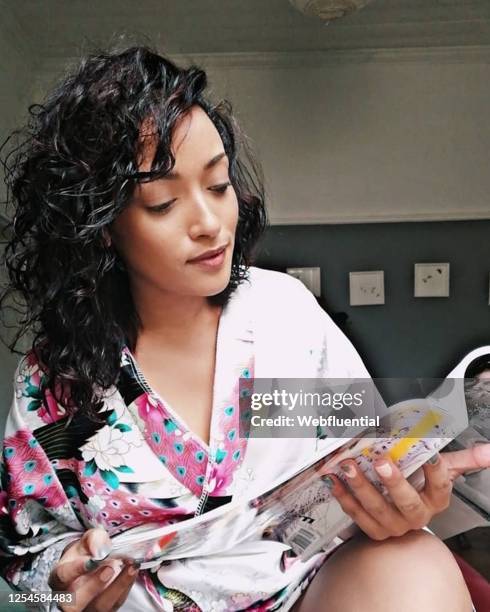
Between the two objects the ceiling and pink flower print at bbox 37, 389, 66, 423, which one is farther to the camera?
the ceiling

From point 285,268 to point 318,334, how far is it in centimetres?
50

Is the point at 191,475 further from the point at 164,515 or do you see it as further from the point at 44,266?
the point at 44,266

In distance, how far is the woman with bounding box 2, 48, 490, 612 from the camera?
0.50 meters

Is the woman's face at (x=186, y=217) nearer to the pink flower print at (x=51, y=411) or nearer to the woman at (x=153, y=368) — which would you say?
the woman at (x=153, y=368)

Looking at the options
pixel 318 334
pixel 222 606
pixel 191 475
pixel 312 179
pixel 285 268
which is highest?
pixel 312 179

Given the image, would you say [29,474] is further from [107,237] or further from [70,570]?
[107,237]

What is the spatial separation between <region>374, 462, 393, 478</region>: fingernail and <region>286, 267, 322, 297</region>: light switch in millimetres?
596

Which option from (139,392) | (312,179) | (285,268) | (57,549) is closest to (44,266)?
(139,392)

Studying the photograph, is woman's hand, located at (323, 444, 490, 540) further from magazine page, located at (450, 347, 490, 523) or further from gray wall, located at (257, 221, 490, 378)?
gray wall, located at (257, 221, 490, 378)

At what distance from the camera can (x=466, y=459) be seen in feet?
1.51

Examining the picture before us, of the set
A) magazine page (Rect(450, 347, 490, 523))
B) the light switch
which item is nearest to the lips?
magazine page (Rect(450, 347, 490, 523))

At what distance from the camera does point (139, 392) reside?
0.56 m

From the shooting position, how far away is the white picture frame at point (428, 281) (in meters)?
1.04

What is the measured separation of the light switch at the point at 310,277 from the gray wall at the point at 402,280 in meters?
0.01
